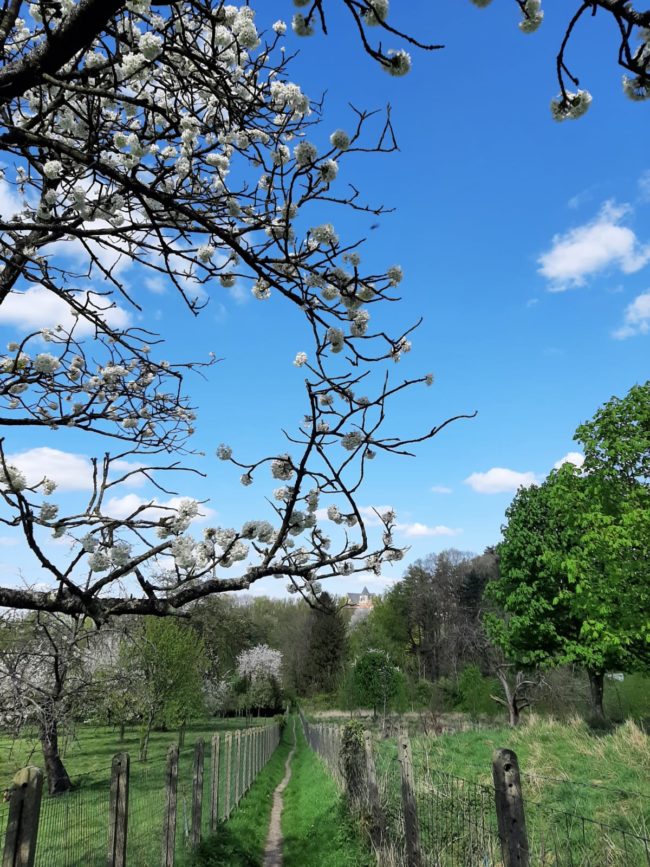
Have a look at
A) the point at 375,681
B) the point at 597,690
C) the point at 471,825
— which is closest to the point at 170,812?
the point at 471,825

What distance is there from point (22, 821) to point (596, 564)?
634 inches

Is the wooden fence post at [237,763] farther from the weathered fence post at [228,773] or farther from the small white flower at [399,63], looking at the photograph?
the small white flower at [399,63]

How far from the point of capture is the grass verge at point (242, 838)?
277 inches

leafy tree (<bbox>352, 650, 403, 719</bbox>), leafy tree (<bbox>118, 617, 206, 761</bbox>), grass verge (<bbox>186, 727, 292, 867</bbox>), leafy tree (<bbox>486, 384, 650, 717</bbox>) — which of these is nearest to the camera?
grass verge (<bbox>186, 727, 292, 867</bbox>)

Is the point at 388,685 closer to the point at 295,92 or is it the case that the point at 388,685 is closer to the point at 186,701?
the point at 186,701

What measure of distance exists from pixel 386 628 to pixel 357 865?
45.3 meters

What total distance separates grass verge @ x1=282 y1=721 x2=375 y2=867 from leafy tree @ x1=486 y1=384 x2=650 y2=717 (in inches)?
321

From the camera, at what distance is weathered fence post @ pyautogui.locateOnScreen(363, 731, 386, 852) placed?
20.4ft

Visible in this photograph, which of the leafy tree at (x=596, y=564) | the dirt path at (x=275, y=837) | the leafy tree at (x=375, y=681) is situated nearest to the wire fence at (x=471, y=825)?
the dirt path at (x=275, y=837)

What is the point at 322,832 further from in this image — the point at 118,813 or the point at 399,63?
the point at 399,63

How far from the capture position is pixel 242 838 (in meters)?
8.31

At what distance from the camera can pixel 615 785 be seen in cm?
942

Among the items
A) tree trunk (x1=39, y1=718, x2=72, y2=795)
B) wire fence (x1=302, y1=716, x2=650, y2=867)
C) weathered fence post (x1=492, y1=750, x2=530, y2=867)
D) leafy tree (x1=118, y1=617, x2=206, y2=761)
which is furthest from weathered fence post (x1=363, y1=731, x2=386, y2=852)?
leafy tree (x1=118, y1=617, x2=206, y2=761)

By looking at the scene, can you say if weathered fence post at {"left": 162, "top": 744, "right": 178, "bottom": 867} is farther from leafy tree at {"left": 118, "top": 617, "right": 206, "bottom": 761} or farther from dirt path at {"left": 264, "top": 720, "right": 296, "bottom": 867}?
leafy tree at {"left": 118, "top": 617, "right": 206, "bottom": 761}
